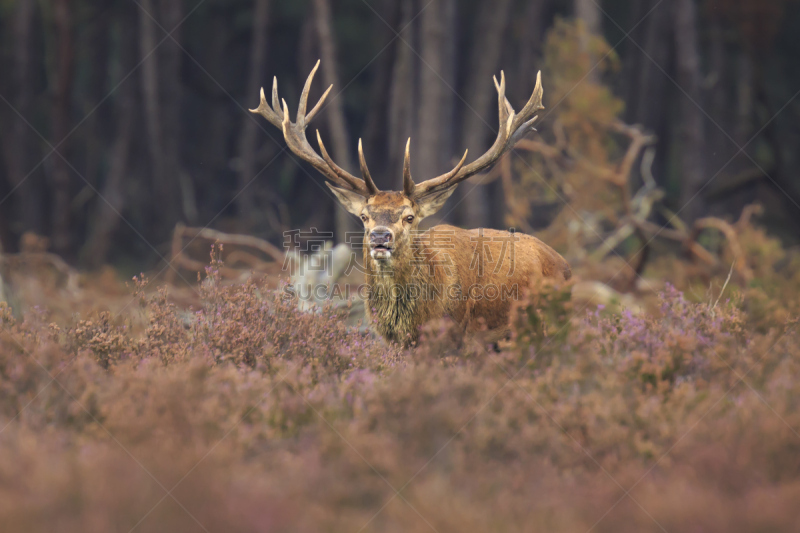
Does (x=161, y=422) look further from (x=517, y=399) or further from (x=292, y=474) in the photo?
(x=517, y=399)

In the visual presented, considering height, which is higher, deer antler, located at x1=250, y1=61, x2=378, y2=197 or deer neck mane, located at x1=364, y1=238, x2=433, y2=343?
deer antler, located at x1=250, y1=61, x2=378, y2=197

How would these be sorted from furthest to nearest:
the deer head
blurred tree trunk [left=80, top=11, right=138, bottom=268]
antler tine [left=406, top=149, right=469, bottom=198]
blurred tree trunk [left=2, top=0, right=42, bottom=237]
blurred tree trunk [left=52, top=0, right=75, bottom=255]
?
blurred tree trunk [left=80, top=11, right=138, bottom=268]
blurred tree trunk [left=2, top=0, right=42, bottom=237]
blurred tree trunk [left=52, top=0, right=75, bottom=255]
antler tine [left=406, top=149, right=469, bottom=198]
the deer head

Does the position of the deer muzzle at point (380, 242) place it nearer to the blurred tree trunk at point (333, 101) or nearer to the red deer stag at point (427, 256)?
the red deer stag at point (427, 256)

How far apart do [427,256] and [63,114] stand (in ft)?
42.3

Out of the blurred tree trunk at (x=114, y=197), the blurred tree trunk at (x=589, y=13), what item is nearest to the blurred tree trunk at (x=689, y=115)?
the blurred tree trunk at (x=589, y=13)

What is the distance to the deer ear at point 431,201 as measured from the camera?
733 cm

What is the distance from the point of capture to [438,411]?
4.41 metres

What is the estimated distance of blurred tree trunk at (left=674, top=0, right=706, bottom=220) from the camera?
1496 cm

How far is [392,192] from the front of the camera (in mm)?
7160

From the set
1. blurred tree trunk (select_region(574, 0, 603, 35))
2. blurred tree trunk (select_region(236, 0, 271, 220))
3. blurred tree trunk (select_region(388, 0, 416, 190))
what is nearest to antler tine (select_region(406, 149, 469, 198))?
blurred tree trunk (select_region(388, 0, 416, 190))

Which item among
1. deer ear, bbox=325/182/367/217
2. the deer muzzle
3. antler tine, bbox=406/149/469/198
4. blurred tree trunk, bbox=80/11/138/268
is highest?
antler tine, bbox=406/149/469/198

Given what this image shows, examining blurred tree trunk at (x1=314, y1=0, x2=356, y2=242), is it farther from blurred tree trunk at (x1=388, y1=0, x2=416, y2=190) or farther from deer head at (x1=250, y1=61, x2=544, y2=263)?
deer head at (x1=250, y1=61, x2=544, y2=263)

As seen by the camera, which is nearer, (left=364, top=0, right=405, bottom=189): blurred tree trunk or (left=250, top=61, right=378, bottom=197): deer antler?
(left=250, top=61, right=378, bottom=197): deer antler

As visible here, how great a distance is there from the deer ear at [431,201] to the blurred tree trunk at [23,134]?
45.1ft
